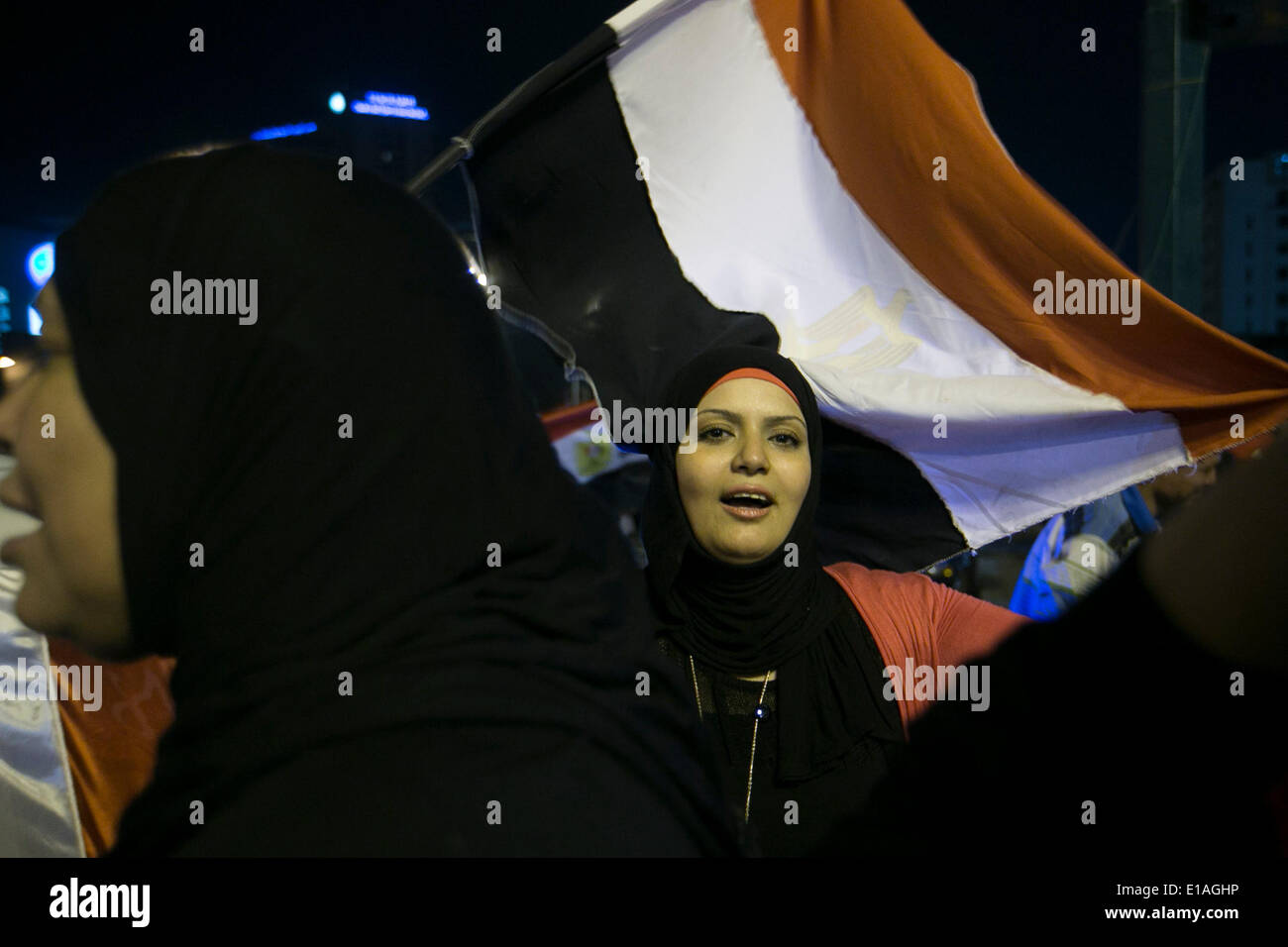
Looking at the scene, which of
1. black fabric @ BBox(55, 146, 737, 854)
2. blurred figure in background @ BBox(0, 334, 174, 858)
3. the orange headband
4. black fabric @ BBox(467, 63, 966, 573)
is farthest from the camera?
black fabric @ BBox(467, 63, 966, 573)

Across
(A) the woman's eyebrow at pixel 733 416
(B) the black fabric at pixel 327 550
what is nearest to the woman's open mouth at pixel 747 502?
(A) the woman's eyebrow at pixel 733 416

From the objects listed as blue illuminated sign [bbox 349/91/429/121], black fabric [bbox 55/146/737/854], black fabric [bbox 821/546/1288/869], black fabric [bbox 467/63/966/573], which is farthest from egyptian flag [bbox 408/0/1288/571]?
blue illuminated sign [bbox 349/91/429/121]

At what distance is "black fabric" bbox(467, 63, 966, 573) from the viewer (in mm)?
2824

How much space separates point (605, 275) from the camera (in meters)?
2.93

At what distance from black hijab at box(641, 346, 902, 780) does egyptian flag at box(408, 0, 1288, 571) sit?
0.43 m

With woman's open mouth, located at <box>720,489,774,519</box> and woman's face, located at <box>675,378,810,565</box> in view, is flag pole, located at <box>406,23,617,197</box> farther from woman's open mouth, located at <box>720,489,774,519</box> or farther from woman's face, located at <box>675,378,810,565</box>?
woman's open mouth, located at <box>720,489,774,519</box>

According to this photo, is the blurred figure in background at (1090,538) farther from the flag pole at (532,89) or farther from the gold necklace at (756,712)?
the flag pole at (532,89)

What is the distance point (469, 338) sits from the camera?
865 mm

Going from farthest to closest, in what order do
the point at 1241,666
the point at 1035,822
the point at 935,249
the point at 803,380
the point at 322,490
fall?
the point at 935,249 → the point at 803,380 → the point at 322,490 → the point at 1035,822 → the point at 1241,666

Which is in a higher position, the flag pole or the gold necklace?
the flag pole
